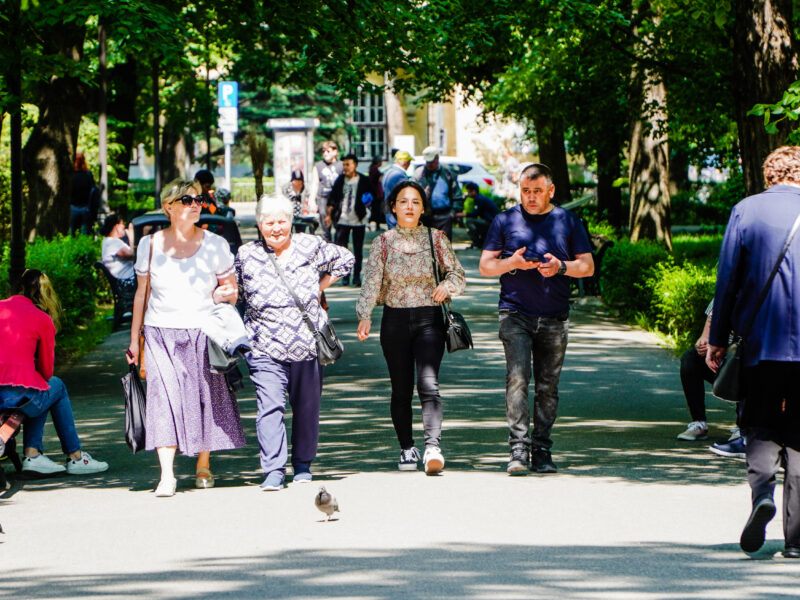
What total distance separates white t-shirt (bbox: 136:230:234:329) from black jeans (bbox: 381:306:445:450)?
1146mm

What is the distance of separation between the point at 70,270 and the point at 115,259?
514 mm

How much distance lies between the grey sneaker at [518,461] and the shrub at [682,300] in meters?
5.87

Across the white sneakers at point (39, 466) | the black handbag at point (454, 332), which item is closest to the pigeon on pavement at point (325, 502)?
the black handbag at point (454, 332)

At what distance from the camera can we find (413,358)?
8867 millimetres

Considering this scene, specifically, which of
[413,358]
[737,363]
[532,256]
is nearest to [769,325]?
[737,363]

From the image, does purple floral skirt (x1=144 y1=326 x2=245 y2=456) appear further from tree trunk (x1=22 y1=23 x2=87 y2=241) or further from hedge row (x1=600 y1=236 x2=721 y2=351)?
tree trunk (x1=22 y1=23 x2=87 y2=241)

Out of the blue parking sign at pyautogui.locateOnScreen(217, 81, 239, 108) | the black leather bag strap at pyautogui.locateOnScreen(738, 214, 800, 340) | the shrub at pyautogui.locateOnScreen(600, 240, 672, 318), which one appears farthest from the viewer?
the blue parking sign at pyautogui.locateOnScreen(217, 81, 239, 108)

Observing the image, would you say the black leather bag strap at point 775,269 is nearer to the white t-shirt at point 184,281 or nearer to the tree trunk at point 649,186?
the white t-shirt at point 184,281

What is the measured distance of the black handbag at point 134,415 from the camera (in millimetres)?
8359

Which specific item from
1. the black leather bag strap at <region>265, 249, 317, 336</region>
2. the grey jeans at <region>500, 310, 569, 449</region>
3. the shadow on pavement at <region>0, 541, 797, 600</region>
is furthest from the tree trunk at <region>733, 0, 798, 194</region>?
the shadow on pavement at <region>0, 541, 797, 600</region>

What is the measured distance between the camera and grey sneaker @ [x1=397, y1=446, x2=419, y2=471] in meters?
8.77

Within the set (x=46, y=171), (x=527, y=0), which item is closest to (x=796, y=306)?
(x=527, y=0)

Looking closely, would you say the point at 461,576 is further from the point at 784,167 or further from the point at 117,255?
the point at 117,255

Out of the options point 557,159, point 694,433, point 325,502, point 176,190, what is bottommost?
point 694,433
